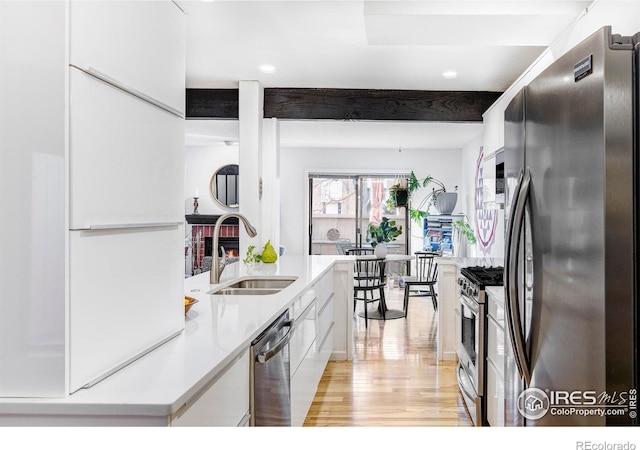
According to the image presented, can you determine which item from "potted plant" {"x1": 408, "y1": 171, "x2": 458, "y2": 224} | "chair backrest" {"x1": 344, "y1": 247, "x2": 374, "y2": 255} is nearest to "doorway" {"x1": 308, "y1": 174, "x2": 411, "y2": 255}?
"potted plant" {"x1": 408, "y1": 171, "x2": 458, "y2": 224}

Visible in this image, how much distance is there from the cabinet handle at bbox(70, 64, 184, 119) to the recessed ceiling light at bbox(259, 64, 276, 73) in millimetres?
2450

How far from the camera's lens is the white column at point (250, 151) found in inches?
166

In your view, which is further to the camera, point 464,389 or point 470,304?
point 464,389

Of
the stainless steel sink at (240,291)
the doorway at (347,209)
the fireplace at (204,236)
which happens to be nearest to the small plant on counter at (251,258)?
the stainless steel sink at (240,291)

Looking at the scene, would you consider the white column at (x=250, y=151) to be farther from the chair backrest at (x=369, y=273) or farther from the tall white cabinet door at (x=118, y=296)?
the tall white cabinet door at (x=118, y=296)

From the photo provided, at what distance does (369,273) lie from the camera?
560 centimetres

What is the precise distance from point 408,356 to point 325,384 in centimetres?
100

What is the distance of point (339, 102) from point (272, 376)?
3.21 meters

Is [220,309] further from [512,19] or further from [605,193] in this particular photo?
[512,19]

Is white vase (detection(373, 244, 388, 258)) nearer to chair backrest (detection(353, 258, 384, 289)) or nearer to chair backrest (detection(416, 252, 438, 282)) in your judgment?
chair backrest (detection(353, 258, 384, 289))

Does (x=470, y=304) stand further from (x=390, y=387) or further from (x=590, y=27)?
(x=590, y=27)

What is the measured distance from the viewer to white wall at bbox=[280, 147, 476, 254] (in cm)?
837

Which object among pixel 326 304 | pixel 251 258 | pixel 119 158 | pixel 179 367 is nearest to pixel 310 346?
pixel 326 304

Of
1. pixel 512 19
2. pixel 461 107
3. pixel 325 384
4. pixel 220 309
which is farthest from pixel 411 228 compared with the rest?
pixel 220 309
